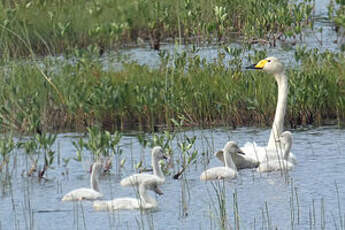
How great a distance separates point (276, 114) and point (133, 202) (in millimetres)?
3894

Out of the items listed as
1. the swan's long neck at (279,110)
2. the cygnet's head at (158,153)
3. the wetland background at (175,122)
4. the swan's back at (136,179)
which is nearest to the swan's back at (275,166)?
the wetland background at (175,122)

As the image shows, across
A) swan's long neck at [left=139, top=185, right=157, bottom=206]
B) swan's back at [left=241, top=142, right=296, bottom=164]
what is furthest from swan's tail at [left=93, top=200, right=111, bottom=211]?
swan's back at [left=241, top=142, right=296, bottom=164]

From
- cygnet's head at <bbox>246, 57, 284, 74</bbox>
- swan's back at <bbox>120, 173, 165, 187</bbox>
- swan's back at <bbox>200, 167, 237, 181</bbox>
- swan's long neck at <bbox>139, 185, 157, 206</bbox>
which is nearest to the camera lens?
swan's long neck at <bbox>139, 185, 157, 206</bbox>

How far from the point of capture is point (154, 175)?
39.9 feet

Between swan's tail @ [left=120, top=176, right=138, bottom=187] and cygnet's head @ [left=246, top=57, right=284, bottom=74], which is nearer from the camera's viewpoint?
swan's tail @ [left=120, top=176, right=138, bottom=187]

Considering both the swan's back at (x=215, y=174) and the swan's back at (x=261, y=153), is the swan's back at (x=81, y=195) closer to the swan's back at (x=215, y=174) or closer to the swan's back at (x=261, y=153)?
the swan's back at (x=215, y=174)

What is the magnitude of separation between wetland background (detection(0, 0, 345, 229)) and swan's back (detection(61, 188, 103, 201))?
0.38 feet

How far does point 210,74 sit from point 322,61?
2014 mm

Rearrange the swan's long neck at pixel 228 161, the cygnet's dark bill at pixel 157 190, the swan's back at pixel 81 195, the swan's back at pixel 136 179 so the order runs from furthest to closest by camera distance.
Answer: the swan's long neck at pixel 228 161 → the swan's back at pixel 136 179 → the swan's back at pixel 81 195 → the cygnet's dark bill at pixel 157 190

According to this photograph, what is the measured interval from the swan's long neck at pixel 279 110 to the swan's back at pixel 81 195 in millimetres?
3006

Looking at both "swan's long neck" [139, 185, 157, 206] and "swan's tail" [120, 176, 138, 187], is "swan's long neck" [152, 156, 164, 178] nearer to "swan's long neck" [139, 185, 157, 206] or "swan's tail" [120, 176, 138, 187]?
"swan's tail" [120, 176, 138, 187]

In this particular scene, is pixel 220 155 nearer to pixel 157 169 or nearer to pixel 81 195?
pixel 157 169

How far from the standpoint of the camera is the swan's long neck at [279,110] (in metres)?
13.6

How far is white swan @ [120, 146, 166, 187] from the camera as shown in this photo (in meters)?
11.9
